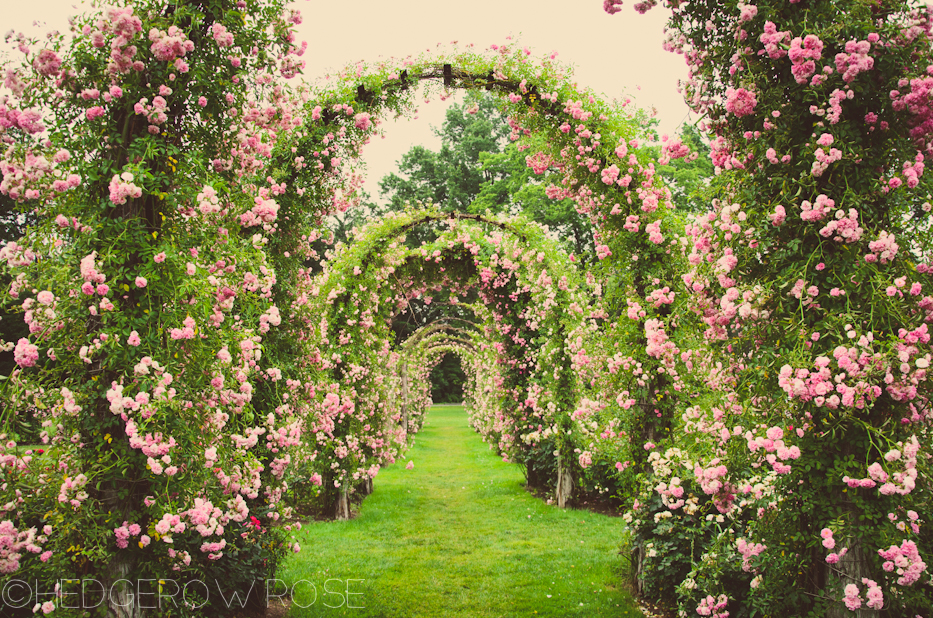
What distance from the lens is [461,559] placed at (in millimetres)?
5918

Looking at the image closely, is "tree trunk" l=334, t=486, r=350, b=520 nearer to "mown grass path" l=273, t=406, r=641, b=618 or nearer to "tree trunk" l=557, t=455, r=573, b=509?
"mown grass path" l=273, t=406, r=641, b=618

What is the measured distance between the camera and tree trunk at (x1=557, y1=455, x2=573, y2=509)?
8164mm

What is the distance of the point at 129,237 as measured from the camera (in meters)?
2.49

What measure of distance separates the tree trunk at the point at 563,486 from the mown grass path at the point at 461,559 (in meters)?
0.16

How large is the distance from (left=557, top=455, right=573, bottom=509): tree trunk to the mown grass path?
155 mm

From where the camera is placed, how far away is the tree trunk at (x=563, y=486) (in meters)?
8.16

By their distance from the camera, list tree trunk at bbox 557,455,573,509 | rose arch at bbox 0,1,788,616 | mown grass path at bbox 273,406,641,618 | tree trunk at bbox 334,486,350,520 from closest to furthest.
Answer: rose arch at bbox 0,1,788,616, mown grass path at bbox 273,406,641,618, tree trunk at bbox 334,486,350,520, tree trunk at bbox 557,455,573,509

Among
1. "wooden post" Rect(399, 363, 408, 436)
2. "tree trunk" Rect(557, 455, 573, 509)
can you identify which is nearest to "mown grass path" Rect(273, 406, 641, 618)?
"tree trunk" Rect(557, 455, 573, 509)

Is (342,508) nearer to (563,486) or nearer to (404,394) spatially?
(563,486)

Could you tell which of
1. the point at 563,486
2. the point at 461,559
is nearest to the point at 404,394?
the point at 563,486

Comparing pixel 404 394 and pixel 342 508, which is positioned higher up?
pixel 404 394

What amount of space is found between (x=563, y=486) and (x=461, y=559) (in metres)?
2.75

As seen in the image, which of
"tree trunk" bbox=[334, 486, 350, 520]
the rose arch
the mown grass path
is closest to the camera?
the rose arch

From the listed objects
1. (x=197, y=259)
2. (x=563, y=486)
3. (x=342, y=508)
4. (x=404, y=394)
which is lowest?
(x=342, y=508)
